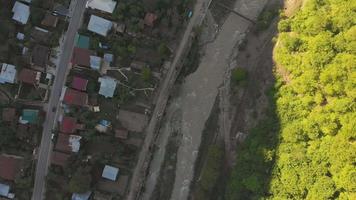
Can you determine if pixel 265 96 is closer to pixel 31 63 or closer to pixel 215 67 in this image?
pixel 215 67

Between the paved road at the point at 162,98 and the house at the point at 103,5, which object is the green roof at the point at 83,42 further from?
the paved road at the point at 162,98

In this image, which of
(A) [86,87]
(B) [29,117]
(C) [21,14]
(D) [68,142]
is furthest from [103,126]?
(C) [21,14]

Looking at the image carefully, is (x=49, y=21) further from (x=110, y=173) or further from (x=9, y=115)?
(x=110, y=173)

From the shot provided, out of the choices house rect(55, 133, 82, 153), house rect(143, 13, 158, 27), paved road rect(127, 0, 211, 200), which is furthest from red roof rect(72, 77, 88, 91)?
house rect(143, 13, 158, 27)

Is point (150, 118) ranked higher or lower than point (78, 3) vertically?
lower

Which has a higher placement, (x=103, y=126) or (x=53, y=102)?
(x=53, y=102)

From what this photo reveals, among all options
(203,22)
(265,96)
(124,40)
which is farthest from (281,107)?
(124,40)
